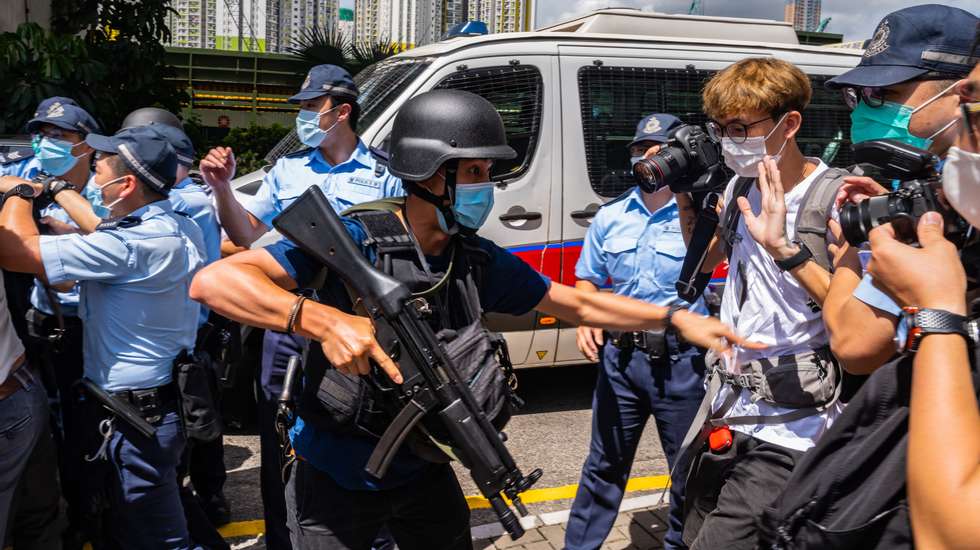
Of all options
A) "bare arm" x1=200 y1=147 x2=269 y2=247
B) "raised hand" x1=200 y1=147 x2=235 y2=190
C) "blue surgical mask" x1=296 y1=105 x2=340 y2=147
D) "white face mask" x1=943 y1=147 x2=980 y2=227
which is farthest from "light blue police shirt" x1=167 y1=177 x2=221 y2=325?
"white face mask" x1=943 y1=147 x2=980 y2=227

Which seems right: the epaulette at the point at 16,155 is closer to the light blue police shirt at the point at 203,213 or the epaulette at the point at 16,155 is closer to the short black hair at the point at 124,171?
the light blue police shirt at the point at 203,213

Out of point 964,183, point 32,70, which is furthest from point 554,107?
point 32,70

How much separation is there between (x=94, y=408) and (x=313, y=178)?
5.05 feet

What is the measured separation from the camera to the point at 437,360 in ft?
6.91

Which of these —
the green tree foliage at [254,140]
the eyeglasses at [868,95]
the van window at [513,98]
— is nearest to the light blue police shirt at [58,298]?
the van window at [513,98]

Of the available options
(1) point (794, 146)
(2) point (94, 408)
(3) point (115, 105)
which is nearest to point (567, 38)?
(1) point (794, 146)

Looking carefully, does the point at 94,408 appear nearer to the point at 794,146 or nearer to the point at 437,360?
the point at 437,360

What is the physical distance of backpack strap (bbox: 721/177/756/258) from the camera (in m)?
2.82

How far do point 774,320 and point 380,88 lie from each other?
3.65 meters

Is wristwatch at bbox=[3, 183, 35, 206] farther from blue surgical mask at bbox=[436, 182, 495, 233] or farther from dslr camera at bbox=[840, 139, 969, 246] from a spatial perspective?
dslr camera at bbox=[840, 139, 969, 246]

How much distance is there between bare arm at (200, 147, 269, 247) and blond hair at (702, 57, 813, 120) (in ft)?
7.42

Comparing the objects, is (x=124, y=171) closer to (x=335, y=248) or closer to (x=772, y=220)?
(x=335, y=248)

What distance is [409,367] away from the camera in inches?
83.1

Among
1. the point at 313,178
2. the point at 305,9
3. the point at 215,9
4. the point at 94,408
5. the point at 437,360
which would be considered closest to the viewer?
the point at 437,360
